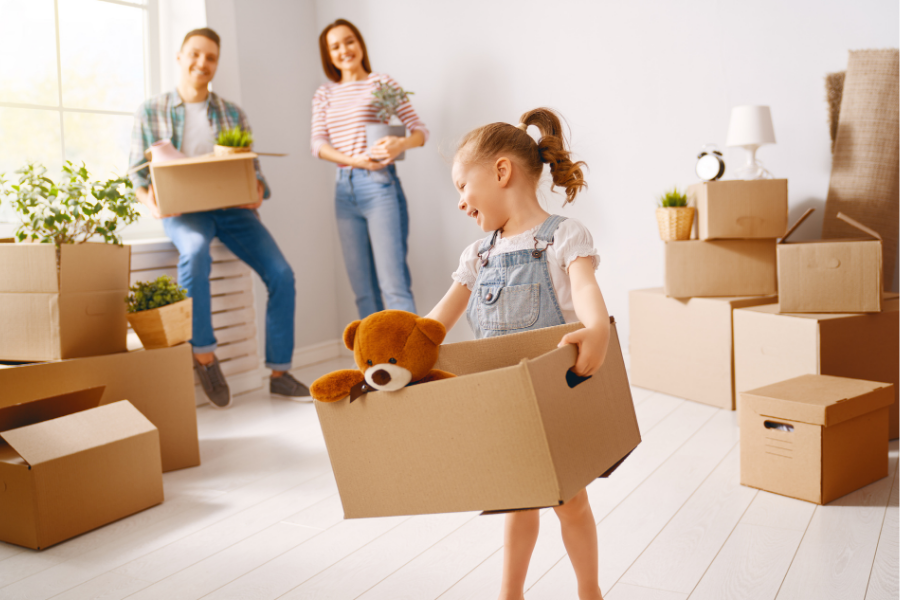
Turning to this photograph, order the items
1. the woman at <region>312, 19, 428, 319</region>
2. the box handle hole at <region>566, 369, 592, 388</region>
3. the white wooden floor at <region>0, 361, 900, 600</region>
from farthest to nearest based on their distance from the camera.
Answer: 1. the woman at <region>312, 19, 428, 319</region>
2. the white wooden floor at <region>0, 361, 900, 600</region>
3. the box handle hole at <region>566, 369, 592, 388</region>

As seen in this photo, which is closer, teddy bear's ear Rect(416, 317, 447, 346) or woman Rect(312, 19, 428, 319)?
teddy bear's ear Rect(416, 317, 447, 346)

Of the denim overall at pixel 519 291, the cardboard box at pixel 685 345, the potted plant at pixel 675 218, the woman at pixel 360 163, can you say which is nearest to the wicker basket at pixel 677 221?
the potted plant at pixel 675 218

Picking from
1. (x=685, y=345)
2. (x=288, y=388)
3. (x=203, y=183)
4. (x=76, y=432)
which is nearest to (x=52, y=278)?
(x=76, y=432)

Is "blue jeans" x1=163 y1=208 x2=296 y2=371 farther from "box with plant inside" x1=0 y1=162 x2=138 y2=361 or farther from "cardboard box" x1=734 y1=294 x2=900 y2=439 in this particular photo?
"cardboard box" x1=734 y1=294 x2=900 y2=439

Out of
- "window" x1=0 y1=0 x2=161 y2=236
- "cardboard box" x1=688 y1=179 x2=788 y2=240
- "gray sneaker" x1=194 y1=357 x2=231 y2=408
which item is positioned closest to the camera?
"cardboard box" x1=688 y1=179 x2=788 y2=240

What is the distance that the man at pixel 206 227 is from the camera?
274 cm

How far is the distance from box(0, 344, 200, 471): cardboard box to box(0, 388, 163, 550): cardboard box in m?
0.07

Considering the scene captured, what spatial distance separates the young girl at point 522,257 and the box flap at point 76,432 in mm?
1018

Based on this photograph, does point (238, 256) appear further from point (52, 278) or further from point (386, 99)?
point (52, 278)

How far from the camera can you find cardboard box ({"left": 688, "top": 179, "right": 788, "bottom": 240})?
2.40 meters

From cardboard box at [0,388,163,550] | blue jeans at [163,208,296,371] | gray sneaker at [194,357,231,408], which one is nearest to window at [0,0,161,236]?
blue jeans at [163,208,296,371]

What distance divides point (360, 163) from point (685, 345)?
1563 millimetres

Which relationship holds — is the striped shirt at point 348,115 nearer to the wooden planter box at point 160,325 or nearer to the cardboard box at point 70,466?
the wooden planter box at point 160,325

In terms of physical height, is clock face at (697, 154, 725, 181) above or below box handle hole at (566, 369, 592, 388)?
above
